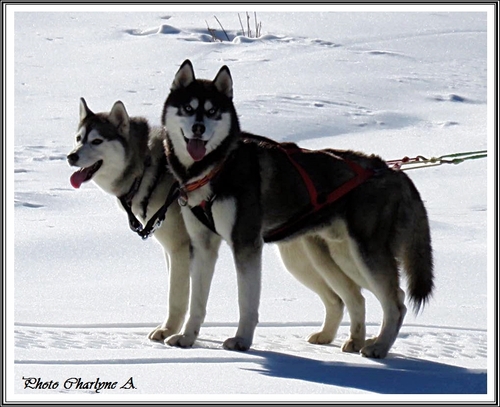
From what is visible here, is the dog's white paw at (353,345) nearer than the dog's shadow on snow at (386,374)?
No

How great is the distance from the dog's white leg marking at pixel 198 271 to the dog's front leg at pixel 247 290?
260 mm

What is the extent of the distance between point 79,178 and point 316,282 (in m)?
1.66

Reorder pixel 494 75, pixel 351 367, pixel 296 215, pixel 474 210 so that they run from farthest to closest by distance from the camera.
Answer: pixel 474 210 → pixel 494 75 → pixel 296 215 → pixel 351 367

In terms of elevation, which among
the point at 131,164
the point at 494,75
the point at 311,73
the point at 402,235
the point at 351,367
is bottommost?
the point at 351,367

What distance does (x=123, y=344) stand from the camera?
6297 millimetres

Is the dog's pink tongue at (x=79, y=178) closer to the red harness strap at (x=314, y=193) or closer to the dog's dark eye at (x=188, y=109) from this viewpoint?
the dog's dark eye at (x=188, y=109)

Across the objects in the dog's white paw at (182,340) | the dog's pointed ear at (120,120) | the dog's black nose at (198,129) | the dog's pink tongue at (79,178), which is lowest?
A: the dog's white paw at (182,340)

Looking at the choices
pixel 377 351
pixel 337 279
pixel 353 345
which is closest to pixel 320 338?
pixel 353 345

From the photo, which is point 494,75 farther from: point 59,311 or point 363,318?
point 59,311

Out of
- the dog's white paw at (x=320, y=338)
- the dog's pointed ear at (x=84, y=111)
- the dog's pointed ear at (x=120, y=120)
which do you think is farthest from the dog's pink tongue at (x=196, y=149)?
the dog's white paw at (x=320, y=338)

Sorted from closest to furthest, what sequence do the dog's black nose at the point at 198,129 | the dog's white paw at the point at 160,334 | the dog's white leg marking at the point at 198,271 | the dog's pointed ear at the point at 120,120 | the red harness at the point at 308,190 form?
the dog's black nose at the point at 198,129 < the red harness at the point at 308,190 < the dog's white leg marking at the point at 198,271 < the dog's white paw at the point at 160,334 < the dog's pointed ear at the point at 120,120

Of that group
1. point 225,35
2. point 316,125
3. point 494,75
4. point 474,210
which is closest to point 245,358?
point 494,75

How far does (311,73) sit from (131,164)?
1121cm

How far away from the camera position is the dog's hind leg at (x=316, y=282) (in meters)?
6.71
